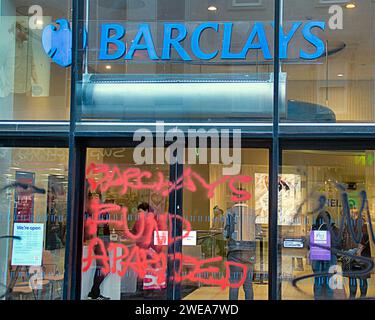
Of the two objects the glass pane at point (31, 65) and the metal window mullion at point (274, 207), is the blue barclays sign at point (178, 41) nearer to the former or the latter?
the glass pane at point (31, 65)

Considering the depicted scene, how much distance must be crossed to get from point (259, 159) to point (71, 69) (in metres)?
2.80

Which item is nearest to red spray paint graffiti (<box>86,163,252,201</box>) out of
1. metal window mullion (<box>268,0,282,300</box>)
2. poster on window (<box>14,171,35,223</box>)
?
metal window mullion (<box>268,0,282,300</box>)

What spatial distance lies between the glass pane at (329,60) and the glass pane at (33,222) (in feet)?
10.5

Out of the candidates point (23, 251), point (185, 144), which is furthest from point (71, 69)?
point (23, 251)

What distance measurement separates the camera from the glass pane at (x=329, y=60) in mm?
10500

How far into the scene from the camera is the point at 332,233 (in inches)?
411

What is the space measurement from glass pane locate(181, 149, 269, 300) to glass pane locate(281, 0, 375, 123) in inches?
36.1

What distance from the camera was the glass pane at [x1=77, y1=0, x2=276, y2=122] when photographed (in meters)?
10.6

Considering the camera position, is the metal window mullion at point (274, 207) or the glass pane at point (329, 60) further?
the glass pane at point (329, 60)

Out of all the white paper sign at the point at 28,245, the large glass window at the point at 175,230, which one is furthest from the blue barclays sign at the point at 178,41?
the white paper sign at the point at 28,245

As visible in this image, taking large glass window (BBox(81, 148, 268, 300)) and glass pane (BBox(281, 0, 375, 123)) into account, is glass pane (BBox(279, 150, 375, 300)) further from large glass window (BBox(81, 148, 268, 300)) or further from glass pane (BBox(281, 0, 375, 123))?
glass pane (BBox(281, 0, 375, 123))

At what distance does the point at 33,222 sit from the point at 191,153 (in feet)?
7.58
